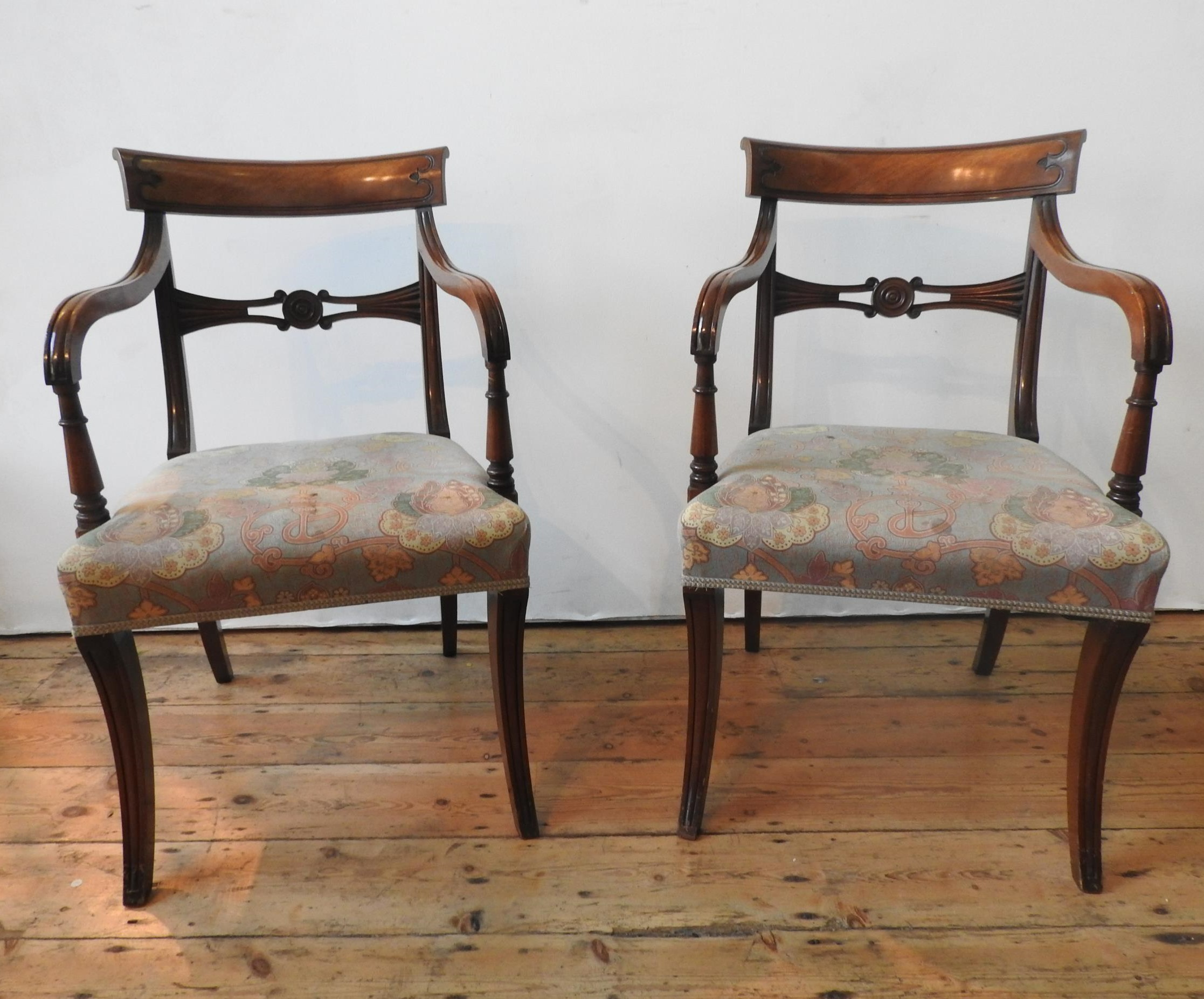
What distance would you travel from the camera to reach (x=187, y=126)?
1.75 metres

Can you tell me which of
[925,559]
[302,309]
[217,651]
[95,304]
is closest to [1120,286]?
[925,559]

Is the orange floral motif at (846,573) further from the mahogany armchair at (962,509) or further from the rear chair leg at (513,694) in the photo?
the rear chair leg at (513,694)

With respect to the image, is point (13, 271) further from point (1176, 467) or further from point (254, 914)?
point (1176, 467)

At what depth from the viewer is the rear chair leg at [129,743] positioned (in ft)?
3.72

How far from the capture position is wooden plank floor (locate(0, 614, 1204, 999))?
1.14 metres

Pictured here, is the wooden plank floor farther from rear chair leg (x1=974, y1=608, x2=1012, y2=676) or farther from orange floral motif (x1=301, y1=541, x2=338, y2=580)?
orange floral motif (x1=301, y1=541, x2=338, y2=580)

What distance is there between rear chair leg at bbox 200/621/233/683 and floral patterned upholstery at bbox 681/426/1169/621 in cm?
98

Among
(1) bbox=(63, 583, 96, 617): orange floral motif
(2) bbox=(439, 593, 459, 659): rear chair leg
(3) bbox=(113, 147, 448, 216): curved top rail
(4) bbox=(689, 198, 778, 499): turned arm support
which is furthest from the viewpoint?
(2) bbox=(439, 593, 459, 659): rear chair leg

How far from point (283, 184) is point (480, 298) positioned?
19.2 inches

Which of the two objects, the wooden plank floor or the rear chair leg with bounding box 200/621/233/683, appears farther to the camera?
the rear chair leg with bounding box 200/621/233/683

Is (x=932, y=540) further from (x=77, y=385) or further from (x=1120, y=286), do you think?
(x=77, y=385)

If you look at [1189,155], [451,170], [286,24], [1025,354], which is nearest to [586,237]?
[451,170]

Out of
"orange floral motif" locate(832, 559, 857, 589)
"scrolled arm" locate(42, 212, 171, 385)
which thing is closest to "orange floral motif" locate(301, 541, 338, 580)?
"scrolled arm" locate(42, 212, 171, 385)

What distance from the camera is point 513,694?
129cm
